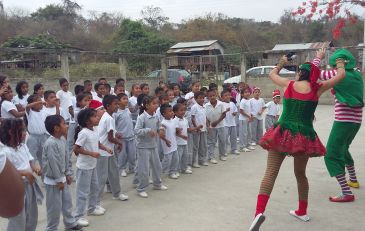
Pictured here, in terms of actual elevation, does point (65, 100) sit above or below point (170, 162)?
above

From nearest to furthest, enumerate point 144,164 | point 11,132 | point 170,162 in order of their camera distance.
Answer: point 11,132 → point 144,164 → point 170,162

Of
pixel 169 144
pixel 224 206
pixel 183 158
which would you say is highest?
pixel 169 144

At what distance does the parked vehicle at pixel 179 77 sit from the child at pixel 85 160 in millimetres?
12182

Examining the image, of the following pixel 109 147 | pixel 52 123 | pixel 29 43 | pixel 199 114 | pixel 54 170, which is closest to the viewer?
pixel 54 170

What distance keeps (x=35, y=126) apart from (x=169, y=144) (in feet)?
5.97

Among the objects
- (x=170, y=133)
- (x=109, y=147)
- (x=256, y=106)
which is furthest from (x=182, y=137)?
(x=256, y=106)

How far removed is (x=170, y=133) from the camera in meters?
5.61

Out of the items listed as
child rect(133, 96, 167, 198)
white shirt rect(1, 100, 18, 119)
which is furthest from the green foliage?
child rect(133, 96, 167, 198)

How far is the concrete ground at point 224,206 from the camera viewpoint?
3.92 metres

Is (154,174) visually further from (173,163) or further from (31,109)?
(31,109)

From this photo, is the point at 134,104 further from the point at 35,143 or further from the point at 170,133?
the point at 35,143

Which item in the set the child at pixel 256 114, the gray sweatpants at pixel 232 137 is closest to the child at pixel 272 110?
the child at pixel 256 114

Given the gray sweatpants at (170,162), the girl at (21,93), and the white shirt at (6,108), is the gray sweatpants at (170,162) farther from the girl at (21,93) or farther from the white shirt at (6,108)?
the girl at (21,93)

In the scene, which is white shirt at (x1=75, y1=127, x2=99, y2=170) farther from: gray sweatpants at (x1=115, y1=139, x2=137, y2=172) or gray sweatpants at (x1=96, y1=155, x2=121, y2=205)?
gray sweatpants at (x1=115, y1=139, x2=137, y2=172)
